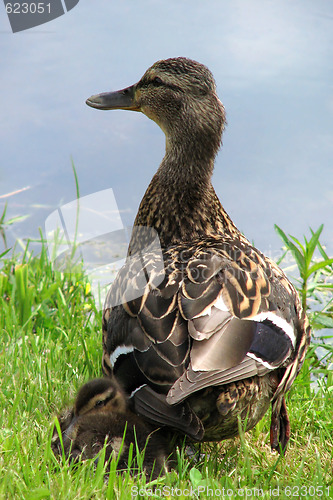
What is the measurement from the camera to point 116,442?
3062 mm

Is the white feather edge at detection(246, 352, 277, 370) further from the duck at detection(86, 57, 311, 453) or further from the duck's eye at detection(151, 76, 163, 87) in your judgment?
the duck's eye at detection(151, 76, 163, 87)

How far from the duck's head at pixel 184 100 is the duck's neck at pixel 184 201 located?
0.28ft

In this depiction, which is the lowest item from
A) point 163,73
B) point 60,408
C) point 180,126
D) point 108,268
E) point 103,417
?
point 108,268

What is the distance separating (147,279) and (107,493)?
3.31ft

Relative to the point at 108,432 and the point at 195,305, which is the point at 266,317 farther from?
the point at 108,432

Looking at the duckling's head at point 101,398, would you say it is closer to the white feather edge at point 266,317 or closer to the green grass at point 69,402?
the green grass at point 69,402

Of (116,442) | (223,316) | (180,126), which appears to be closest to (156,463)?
(116,442)

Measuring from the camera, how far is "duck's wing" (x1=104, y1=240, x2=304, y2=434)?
279cm

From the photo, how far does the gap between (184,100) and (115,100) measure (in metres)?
0.52

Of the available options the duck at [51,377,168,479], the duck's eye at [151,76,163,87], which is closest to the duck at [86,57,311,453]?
the duck's eye at [151,76,163,87]

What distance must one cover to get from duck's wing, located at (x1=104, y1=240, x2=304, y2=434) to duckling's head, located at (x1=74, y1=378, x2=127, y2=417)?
3.8 inches

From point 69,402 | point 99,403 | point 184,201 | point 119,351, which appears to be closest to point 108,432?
point 99,403

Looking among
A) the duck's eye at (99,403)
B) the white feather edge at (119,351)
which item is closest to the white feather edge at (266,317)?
the white feather edge at (119,351)

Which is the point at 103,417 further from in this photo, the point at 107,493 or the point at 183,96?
the point at 183,96
